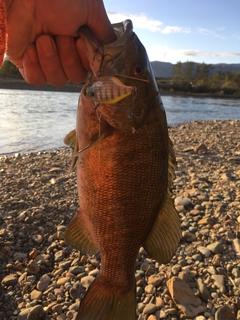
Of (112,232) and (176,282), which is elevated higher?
(112,232)

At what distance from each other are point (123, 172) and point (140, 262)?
82.0 inches

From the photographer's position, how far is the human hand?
2100 millimetres

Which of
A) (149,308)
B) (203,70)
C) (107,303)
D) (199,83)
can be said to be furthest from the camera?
(203,70)

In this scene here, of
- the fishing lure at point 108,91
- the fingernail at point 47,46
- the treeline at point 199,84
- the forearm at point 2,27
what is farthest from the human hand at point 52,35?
the treeline at point 199,84

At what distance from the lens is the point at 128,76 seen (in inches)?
76.4

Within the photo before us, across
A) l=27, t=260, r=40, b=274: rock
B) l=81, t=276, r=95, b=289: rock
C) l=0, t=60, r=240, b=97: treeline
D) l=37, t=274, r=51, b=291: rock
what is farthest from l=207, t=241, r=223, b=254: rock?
l=0, t=60, r=240, b=97: treeline

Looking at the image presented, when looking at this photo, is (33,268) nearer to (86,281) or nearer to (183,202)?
(86,281)

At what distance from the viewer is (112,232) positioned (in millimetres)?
2012

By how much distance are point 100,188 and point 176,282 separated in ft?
5.71

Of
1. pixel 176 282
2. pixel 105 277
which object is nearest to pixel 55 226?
pixel 176 282

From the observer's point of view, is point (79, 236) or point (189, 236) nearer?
point (79, 236)

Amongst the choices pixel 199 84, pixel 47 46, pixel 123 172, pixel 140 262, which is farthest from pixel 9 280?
pixel 199 84

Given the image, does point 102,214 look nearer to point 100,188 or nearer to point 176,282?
point 100,188

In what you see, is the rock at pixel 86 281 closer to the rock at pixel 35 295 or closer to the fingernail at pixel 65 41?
the rock at pixel 35 295
